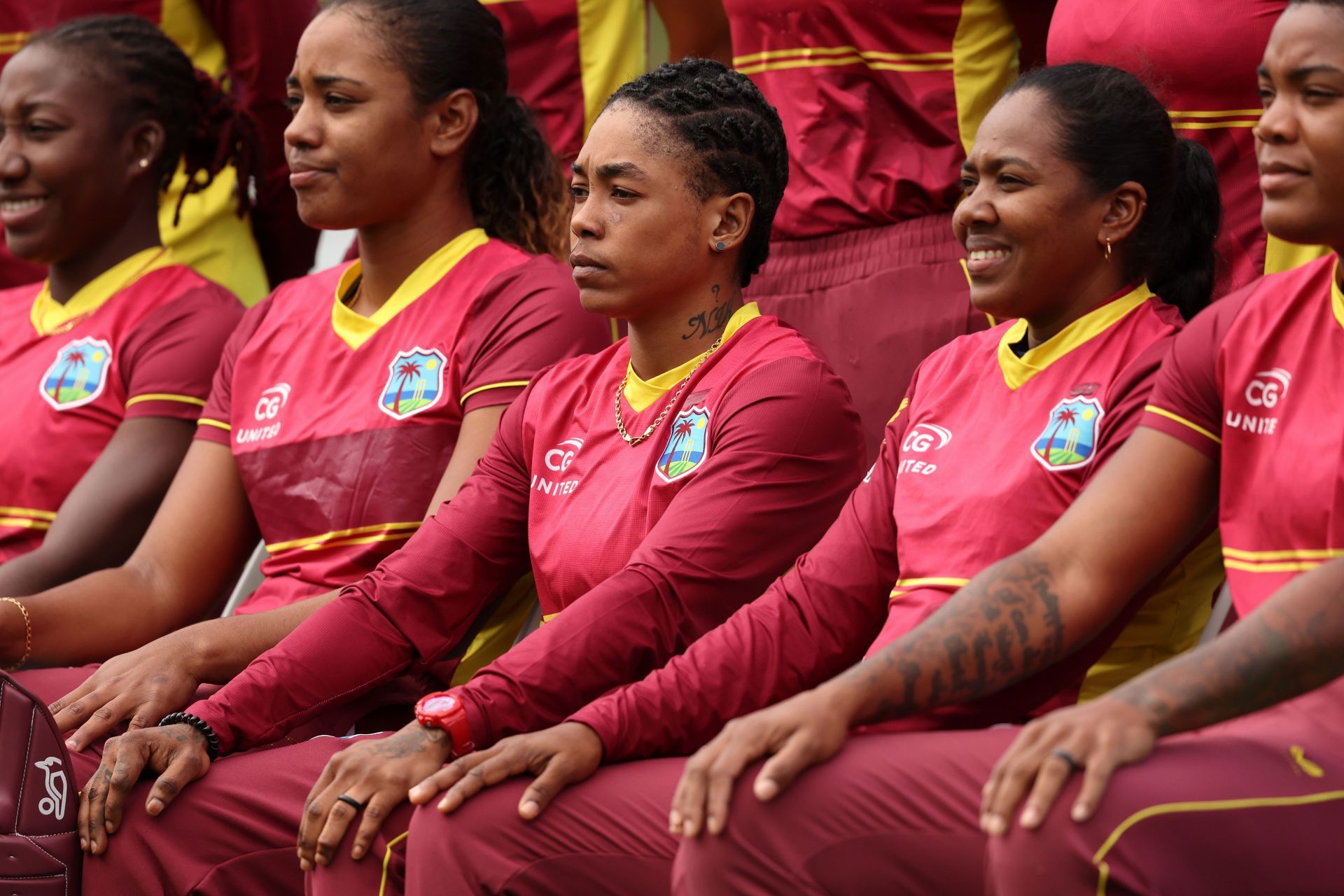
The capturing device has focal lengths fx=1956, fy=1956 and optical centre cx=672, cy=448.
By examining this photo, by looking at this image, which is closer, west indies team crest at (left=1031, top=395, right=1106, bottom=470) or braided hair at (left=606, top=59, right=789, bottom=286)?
west indies team crest at (left=1031, top=395, right=1106, bottom=470)

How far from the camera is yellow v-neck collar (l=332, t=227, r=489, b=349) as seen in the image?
389cm

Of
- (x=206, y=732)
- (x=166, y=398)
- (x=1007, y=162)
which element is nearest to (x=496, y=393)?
(x=206, y=732)

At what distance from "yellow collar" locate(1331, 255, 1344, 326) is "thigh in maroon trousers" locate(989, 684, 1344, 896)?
632mm

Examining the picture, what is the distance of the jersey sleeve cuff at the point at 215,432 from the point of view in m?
3.97

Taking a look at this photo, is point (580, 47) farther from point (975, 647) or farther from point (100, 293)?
point (975, 647)

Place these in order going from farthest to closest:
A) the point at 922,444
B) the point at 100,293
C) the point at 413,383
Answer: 1. the point at 100,293
2. the point at 413,383
3. the point at 922,444

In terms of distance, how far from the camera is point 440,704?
9.35 feet

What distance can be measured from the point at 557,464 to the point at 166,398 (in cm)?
126

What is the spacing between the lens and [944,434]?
2961 millimetres

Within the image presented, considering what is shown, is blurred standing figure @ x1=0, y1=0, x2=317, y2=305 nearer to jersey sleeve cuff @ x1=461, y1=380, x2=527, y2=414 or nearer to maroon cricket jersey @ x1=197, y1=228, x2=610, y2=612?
maroon cricket jersey @ x1=197, y1=228, x2=610, y2=612

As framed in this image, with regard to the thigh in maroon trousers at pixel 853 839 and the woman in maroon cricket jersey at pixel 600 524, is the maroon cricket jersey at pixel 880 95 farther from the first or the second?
the thigh in maroon trousers at pixel 853 839

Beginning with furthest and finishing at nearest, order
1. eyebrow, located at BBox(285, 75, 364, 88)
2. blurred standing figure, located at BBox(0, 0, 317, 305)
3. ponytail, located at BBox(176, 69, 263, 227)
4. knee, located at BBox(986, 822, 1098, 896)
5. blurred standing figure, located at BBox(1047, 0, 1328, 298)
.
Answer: blurred standing figure, located at BBox(0, 0, 317, 305) < ponytail, located at BBox(176, 69, 263, 227) < eyebrow, located at BBox(285, 75, 364, 88) < blurred standing figure, located at BBox(1047, 0, 1328, 298) < knee, located at BBox(986, 822, 1098, 896)

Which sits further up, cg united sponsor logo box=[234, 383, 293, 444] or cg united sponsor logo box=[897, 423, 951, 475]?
cg united sponsor logo box=[897, 423, 951, 475]

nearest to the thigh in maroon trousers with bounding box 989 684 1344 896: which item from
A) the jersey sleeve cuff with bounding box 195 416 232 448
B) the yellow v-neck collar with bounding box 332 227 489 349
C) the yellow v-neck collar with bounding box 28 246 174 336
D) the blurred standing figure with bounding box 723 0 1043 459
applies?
the blurred standing figure with bounding box 723 0 1043 459
